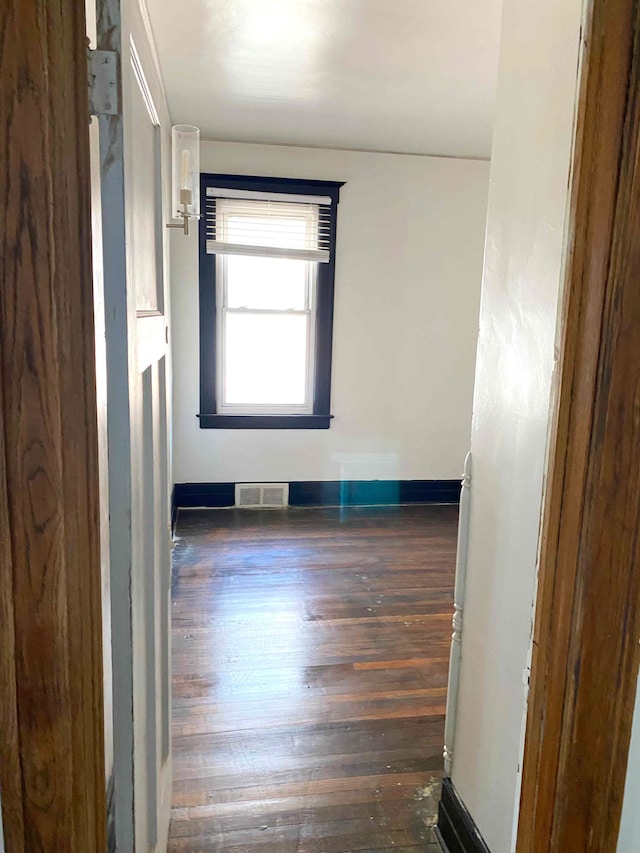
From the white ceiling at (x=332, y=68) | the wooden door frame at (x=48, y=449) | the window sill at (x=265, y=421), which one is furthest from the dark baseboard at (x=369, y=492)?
the wooden door frame at (x=48, y=449)

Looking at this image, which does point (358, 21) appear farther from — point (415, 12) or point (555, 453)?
point (555, 453)

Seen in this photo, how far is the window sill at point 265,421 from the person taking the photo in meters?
4.54

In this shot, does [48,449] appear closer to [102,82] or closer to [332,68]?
[102,82]

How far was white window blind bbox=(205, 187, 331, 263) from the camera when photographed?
14.1 ft

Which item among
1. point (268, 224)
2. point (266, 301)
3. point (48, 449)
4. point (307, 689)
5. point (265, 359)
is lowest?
point (307, 689)

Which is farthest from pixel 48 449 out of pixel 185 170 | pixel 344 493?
pixel 344 493

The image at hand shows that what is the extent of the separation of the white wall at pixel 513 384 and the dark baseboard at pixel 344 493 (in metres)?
3.05

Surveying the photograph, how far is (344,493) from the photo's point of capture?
4801mm

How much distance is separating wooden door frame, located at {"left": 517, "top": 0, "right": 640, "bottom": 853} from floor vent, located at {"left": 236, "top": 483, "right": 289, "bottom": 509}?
12.0 feet

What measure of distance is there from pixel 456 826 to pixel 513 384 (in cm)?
123

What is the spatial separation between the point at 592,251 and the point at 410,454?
12.8 feet

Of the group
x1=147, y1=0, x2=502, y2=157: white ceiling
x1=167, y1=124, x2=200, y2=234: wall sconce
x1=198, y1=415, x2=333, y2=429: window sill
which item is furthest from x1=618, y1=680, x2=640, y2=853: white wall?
x1=198, y1=415, x2=333, y2=429: window sill

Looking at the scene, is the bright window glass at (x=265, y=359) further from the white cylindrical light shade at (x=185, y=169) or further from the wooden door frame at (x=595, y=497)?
the wooden door frame at (x=595, y=497)

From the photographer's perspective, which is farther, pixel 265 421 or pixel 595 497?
pixel 265 421
